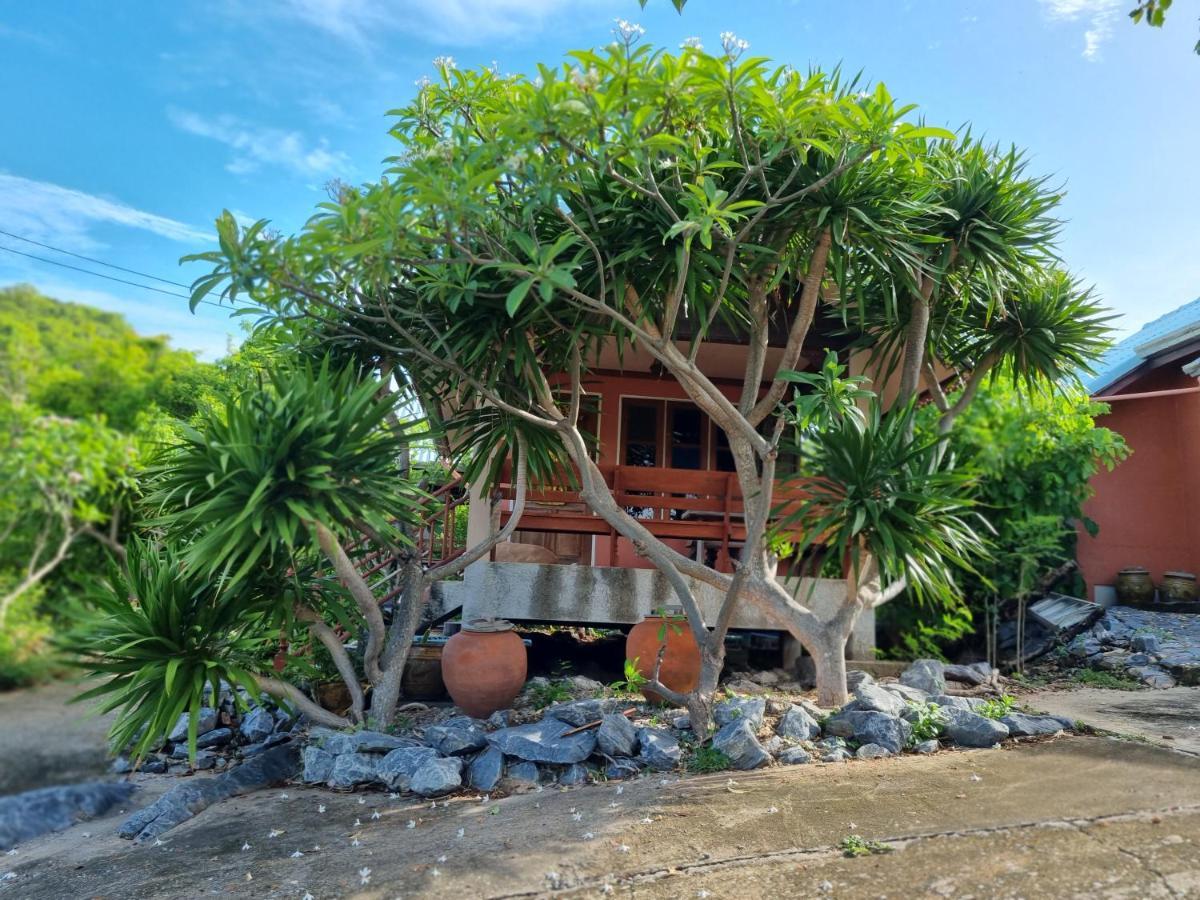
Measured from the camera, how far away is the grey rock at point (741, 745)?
4.27 metres

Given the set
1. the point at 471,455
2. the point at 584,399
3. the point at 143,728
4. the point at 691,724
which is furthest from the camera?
the point at 584,399

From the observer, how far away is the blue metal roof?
9789 millimetres

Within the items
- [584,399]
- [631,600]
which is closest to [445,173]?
[631,600]

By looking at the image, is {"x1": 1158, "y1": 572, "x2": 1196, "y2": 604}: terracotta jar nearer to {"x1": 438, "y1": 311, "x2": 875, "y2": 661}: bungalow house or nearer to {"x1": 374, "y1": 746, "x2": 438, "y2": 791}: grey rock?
{"x1": 438, "y1": 311, "x2": 875, "y2": 661}: bungalow house

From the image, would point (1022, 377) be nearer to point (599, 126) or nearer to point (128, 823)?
point (599, 126)

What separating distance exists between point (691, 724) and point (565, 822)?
1.43 meters

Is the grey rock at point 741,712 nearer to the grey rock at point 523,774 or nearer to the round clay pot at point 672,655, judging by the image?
the round clay pot at point 672,655

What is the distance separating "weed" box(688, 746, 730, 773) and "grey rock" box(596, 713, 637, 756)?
0.37 metres

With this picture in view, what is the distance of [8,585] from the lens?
0.94 meters

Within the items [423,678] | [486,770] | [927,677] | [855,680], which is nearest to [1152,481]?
[927,677]

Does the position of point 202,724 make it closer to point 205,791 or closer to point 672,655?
point 205,791

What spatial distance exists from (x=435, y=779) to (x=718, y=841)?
1.73 m

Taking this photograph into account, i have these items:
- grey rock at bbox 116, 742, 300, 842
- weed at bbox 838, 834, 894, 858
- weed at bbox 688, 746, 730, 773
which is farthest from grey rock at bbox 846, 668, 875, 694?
grey rock at bbox 116, 742, 300, 842

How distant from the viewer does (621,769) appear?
432 cm
